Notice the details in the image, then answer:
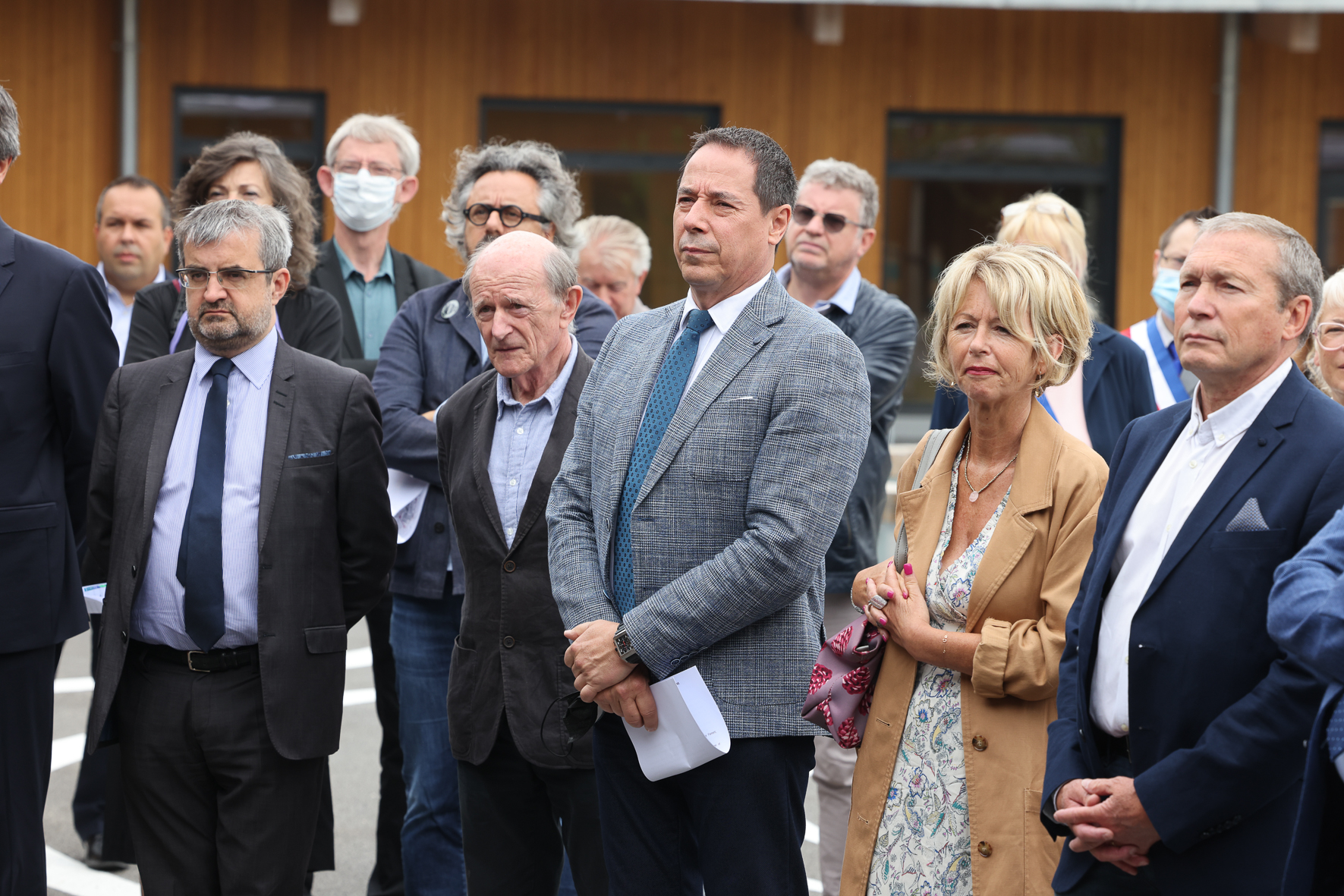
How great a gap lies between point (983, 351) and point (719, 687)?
0.94m

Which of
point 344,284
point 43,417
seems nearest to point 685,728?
point 43,417

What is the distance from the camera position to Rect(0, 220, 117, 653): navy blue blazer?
12.1 feet

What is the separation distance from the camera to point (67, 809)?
5.67 meters

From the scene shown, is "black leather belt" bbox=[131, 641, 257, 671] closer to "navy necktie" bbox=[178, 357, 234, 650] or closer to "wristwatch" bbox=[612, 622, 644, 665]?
"navy necktie" bbox=[178, 357, 234, 650]

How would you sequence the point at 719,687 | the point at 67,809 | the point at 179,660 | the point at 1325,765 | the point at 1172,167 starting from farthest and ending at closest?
the point at 1172,167
the point at 67,809
the point at 179,660
the point at 719,687
the point at 1325,765

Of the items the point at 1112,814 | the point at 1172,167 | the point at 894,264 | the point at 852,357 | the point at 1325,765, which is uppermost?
the point at 1172,167

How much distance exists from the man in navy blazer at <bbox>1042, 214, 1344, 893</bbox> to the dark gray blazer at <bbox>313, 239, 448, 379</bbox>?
9.53 feet

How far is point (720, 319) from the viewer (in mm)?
3268

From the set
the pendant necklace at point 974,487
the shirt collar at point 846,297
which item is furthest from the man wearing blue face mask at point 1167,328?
the pendant necklace at point 974,487

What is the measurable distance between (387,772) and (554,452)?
5.75 feet

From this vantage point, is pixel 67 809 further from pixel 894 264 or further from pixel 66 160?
pixel 894 264

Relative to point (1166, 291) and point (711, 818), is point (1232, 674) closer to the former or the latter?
point (711, 818)

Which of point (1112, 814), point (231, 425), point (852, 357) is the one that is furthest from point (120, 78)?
point (1112, 814)

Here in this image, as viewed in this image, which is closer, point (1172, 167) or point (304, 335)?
point (304, 335)
